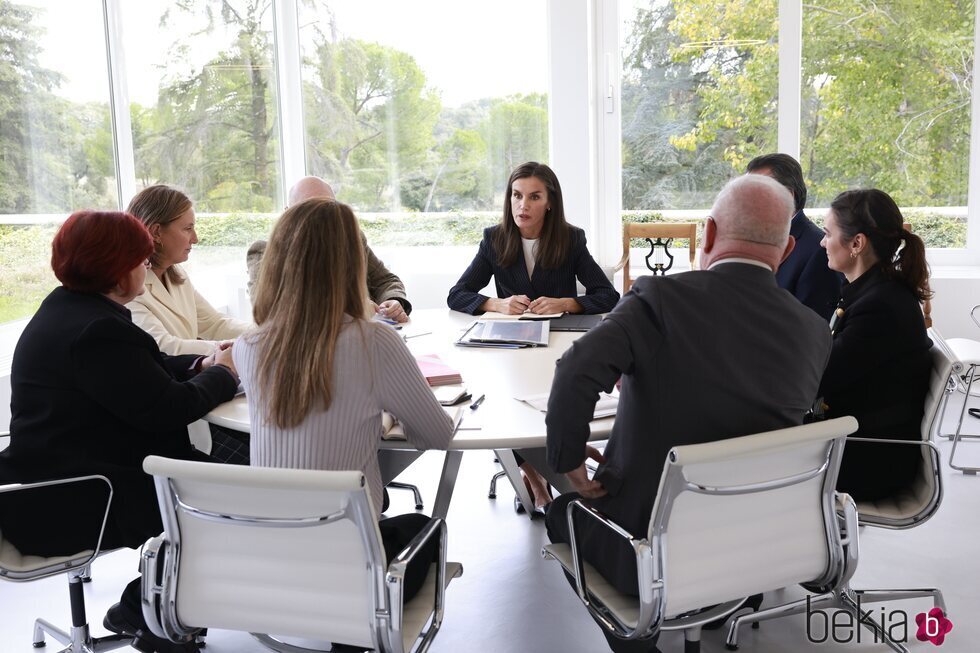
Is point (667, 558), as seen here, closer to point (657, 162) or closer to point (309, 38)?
point (657, 162)

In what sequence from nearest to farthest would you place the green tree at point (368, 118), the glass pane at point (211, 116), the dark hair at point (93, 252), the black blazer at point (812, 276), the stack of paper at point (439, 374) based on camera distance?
the dark hair at point (93, 252) → the stack of paper at point (439, 374) → the black blazer at point (812, 276) → the glass pane at point (211, 116) → the green tree at point (368, 118)

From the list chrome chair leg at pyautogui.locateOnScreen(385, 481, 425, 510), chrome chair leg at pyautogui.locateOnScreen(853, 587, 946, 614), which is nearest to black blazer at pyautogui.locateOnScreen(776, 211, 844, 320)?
chrome chair leg at pyautogui.locateOnScreen(853, 587, 946, 614)

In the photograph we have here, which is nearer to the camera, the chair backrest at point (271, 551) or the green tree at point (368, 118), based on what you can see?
the chair backrest at point (271, 551)

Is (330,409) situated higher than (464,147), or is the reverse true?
(464,147)

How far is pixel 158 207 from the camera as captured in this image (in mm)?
2928

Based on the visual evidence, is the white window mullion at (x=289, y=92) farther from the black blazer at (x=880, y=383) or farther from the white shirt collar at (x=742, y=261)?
the white shirt collar at (x=742, y=261)

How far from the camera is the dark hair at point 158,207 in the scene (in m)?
2.92

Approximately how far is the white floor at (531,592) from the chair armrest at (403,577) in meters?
0.78

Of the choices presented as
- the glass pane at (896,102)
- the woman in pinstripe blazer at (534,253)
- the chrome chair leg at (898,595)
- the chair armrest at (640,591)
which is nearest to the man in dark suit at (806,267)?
the woman in pinstripe blazer at (534,253)

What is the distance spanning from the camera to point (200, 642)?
99.6 inches

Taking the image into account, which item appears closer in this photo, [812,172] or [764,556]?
[764,556]

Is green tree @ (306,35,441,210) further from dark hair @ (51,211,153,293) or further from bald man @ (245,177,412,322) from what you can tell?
dark hair @ (51,211,153,293)

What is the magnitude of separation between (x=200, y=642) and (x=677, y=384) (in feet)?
5.28

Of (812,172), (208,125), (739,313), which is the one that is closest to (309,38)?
(208,125)
